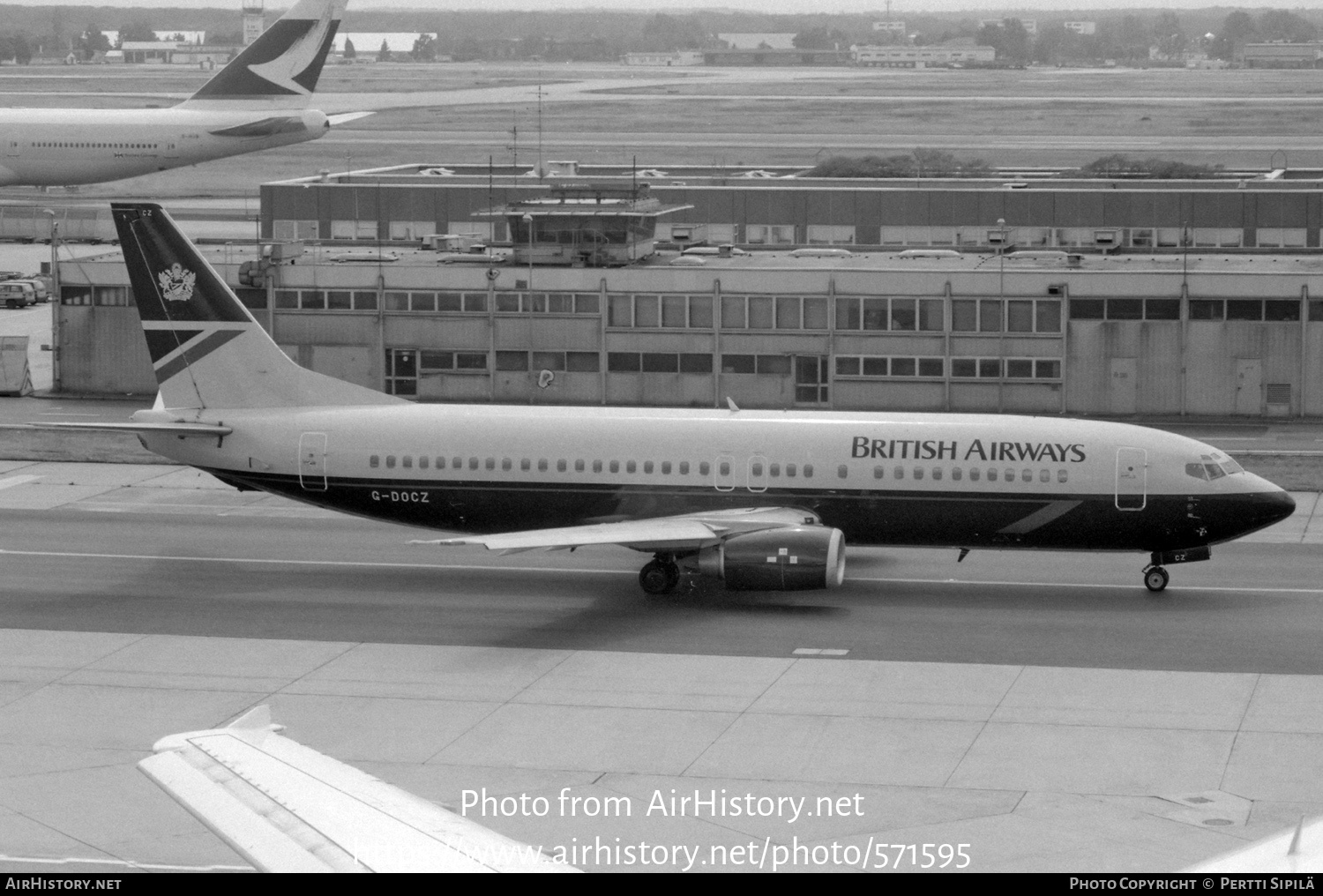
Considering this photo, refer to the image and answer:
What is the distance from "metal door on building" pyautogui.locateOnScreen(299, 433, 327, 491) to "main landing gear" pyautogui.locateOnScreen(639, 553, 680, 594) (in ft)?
22.8

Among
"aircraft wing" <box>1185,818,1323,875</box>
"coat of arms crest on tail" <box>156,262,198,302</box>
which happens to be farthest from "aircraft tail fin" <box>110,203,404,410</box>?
"aircraft wing" <box>1185,818,1323,875</box>

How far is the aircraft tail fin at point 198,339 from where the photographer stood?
38.5 metres

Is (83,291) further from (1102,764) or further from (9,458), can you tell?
(1102,764)

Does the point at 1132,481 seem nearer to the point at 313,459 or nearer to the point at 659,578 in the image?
the point at 659,578

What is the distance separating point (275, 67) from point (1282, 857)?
95019 mm

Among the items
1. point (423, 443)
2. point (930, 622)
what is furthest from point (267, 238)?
point (930, 622)

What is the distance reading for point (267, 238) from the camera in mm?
88562

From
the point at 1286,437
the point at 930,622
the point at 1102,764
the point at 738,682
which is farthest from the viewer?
the point at 1286,437

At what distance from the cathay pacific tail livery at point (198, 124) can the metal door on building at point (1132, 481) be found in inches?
2731

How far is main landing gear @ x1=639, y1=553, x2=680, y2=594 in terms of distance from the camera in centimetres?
3569

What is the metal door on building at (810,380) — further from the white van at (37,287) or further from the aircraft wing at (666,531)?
the white van at (37,287)

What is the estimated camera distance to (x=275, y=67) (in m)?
99.0

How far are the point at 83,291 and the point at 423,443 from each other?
33851 mm

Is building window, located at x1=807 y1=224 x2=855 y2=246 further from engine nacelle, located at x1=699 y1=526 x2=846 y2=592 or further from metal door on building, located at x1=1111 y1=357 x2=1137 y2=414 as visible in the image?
engine nacelle, located at x1=699 y1=526 x2=846 y2=592
